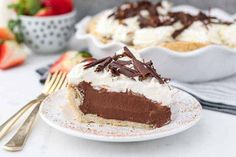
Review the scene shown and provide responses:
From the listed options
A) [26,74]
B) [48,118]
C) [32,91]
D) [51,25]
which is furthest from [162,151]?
[51,25]

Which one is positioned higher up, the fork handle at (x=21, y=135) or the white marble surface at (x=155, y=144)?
the fork handle at (x=21, y=135)

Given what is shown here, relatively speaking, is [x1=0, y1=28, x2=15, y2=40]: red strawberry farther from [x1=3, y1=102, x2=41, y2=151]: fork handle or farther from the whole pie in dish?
[x1=3, y1=102, x2=41, y2=151]: fork handle

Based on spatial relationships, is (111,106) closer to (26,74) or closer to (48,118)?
(48,118)

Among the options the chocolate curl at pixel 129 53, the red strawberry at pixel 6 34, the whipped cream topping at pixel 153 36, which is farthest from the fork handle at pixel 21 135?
the red strawberry at pixel 6 34

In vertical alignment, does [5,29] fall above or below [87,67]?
below

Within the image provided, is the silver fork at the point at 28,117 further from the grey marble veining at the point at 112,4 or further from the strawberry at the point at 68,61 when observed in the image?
the grey marble veining at the point at 112,4

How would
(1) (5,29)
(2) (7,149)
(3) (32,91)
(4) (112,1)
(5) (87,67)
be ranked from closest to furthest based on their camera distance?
(2) (7,149) → (5) (87,67) → (3) (32,91) → (1) (5,29) → (4) (112,1)
